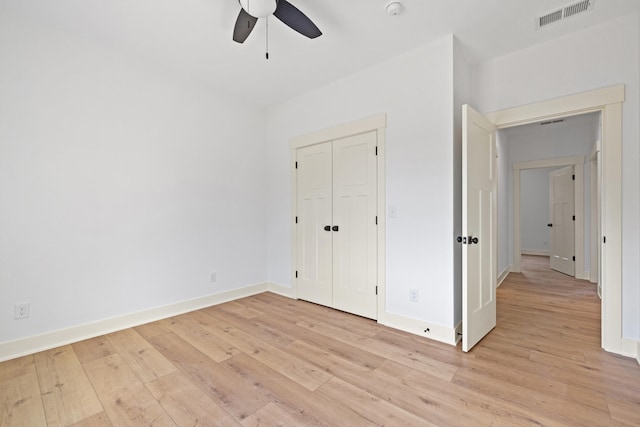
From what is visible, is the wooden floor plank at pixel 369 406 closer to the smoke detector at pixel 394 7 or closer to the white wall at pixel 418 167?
the white wall at pixel 418 167

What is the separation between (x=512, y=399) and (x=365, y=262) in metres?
1.63

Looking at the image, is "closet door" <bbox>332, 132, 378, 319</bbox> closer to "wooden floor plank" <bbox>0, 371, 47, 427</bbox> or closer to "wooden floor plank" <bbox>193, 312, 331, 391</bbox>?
"wooden floor plank" <bbox>193, 312, 331, 391</bbox>

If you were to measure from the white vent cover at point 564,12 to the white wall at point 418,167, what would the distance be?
663 mm

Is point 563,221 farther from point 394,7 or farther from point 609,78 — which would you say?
point 394,7

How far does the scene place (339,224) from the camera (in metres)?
3.32

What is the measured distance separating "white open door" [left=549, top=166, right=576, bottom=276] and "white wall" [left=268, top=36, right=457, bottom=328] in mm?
4083

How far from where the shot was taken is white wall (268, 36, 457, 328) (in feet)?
8.13

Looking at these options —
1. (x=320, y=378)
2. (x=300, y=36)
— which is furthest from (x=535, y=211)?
(x=320, y=378)

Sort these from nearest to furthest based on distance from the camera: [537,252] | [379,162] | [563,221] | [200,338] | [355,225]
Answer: [200,338], [379,162], [355,225], [563,221], [537,252]

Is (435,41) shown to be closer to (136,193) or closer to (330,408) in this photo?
(330,408)

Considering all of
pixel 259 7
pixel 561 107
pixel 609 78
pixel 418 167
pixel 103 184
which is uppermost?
pixel 259 7

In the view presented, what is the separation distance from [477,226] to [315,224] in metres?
1.81

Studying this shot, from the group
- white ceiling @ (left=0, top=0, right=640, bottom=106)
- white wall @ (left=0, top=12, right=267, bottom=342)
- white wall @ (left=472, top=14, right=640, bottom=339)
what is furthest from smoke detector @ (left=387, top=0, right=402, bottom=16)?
white wall @ (left=0, top=12, right=267, bottom=342)

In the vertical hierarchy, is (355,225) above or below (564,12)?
below
